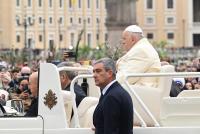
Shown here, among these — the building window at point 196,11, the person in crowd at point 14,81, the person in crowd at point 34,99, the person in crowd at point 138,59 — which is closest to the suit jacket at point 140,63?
the person in crowd at point 138,59

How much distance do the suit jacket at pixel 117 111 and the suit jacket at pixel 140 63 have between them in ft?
3.58

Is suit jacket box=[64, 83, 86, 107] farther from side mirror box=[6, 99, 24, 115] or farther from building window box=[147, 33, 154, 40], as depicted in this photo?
building window box=[147, 33, 154, 40]

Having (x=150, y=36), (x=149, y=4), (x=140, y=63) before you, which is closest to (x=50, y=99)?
(x=140, y=63)

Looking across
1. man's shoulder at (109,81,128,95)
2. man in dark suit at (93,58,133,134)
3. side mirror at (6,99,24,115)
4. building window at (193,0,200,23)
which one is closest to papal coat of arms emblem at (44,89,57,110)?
man in dark suit at (93,58,133,134)

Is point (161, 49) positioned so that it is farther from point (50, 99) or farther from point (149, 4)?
point (149, 4)

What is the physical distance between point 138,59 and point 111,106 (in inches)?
55.4

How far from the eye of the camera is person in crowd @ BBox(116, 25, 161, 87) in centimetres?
851

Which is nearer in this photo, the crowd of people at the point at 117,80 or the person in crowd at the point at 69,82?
the crowd of people at the point at 117,80

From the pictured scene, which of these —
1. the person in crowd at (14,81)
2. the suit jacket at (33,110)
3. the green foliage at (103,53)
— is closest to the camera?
the suit jacket at (33,110)

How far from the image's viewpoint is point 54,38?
126 metres

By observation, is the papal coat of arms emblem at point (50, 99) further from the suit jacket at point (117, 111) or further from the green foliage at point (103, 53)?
the green foliage at point (103, 53)

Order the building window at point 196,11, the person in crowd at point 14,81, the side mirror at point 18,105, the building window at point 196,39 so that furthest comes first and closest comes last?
the building window at point 196,11 → the building window at point 196,39 → the person in crowd at point 14,81 → the side mirror at point 18,105

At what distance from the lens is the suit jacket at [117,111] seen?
722 centimetres

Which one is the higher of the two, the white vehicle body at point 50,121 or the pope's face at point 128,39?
the pope's face at point 128,39
